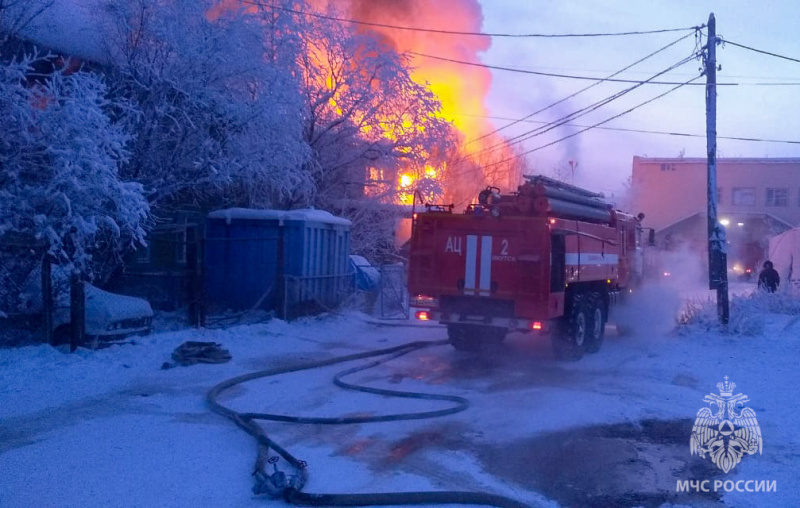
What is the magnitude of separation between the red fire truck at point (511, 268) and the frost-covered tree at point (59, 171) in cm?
472

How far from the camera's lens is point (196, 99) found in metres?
14.4

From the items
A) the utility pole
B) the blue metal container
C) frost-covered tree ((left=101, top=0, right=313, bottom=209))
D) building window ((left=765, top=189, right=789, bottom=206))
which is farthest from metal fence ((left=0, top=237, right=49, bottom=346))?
building window ((left=765, top=189, right=789, bottom=206))

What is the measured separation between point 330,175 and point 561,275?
13.1m

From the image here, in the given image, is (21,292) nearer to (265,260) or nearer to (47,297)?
(47,297)

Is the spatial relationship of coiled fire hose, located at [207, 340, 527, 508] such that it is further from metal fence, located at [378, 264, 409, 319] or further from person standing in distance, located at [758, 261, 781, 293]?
person standing in distance, located at [758, 261, 781, 293]

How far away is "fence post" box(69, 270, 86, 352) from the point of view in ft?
35.2

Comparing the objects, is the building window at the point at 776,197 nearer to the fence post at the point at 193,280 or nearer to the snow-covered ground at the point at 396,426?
the snow-covered ground at the point at 396,426

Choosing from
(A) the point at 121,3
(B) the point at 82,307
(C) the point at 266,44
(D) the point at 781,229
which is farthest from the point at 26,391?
(D) the point at 781,229

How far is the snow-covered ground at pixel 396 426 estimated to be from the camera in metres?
5.89

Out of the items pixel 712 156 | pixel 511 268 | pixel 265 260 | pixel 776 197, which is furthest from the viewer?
pixel 776 197

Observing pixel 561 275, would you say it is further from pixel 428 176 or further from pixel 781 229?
pixel 781 229

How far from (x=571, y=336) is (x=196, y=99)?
27.9 ft

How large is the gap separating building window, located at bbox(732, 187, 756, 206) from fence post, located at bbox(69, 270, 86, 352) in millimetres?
43567

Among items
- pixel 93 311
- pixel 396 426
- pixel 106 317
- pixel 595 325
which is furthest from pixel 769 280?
pixel 93 311
